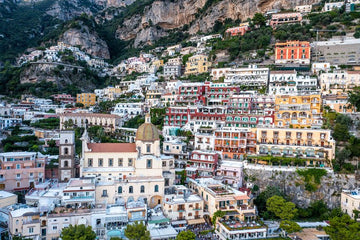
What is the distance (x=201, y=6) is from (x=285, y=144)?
10309 centimetres

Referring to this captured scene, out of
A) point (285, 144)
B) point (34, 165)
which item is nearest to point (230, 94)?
point (285, 144)

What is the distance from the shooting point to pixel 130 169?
40906 mm

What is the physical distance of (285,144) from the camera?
47.5m

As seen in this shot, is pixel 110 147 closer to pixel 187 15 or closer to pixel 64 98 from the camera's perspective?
pixel 64 98

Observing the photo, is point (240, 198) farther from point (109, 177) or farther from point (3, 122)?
point (3, 122)

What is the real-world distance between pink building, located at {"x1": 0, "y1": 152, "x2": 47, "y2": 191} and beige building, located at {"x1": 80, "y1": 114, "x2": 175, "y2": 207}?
892 centimetres

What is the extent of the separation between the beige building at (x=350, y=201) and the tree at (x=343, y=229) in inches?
230

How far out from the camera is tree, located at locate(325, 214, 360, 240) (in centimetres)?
3005

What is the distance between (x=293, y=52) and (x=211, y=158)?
1761 inches

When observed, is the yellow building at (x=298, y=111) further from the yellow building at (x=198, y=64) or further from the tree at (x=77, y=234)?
the tree at (x=77, y=234)

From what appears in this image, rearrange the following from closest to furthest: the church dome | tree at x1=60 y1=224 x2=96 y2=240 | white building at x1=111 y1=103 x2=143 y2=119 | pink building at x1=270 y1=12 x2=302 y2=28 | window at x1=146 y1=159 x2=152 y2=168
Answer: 1. tree at x1=60 y1=224 x2=96 y2=240
2. window at x1=146 y1=159 x2=152 y2=168
3. the church dome
4. white building at x1=111 y1=103 x2=143 y2=119
5. pink building at x1=270 y1=12 x2=302 y2=28

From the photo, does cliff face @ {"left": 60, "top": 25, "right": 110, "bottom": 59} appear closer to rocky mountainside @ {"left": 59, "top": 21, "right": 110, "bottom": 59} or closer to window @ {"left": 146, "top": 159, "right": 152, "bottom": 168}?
rocky mountainside @ {"left": 59, "top": 21, "right": 110, "bottom": 59}

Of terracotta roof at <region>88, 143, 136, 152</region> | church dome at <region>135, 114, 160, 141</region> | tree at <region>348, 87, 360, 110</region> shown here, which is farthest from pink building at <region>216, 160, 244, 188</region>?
tree at <region>348, 87, 360, 110</region>

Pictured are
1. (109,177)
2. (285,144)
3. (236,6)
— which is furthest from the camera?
(236,6)
